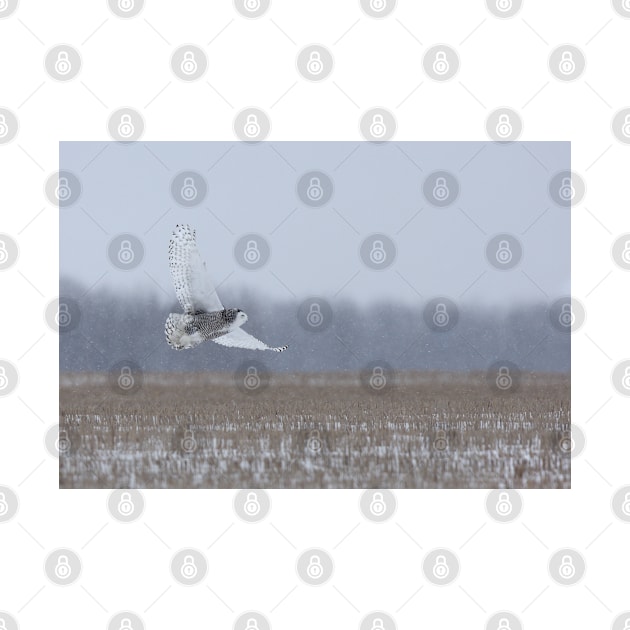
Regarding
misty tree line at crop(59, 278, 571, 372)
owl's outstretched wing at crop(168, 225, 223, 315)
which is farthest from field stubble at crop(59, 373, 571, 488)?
misty tree line at crop(59, 278, 571, 372)

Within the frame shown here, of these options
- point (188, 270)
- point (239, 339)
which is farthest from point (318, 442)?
point (188, 270)

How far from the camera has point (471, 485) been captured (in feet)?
26.3

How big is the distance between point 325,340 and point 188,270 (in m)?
22.6

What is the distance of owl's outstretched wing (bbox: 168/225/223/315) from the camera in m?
10.3

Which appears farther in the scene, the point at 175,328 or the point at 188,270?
the point at 175,328

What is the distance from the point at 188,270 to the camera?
10328mm

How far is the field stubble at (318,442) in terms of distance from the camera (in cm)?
811

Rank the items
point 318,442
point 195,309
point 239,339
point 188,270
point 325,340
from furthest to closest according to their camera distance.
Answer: point 325,340
point 239,339
point 195,309
point 188,270
point 318,442

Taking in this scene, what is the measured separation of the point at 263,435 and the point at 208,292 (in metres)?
1.99

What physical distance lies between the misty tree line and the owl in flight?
1329cm

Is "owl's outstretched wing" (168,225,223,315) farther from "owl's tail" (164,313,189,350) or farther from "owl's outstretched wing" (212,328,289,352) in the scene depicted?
"owl's outstretched wing" (212,328,289,352)

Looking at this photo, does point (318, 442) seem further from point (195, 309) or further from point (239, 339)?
point (195, 309)

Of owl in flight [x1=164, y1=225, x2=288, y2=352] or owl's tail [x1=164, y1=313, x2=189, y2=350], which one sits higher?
owl in flight [x1=164, y1=225, x2=288, y2=352]

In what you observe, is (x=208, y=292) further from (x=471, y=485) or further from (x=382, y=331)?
(x=382, y=331)
